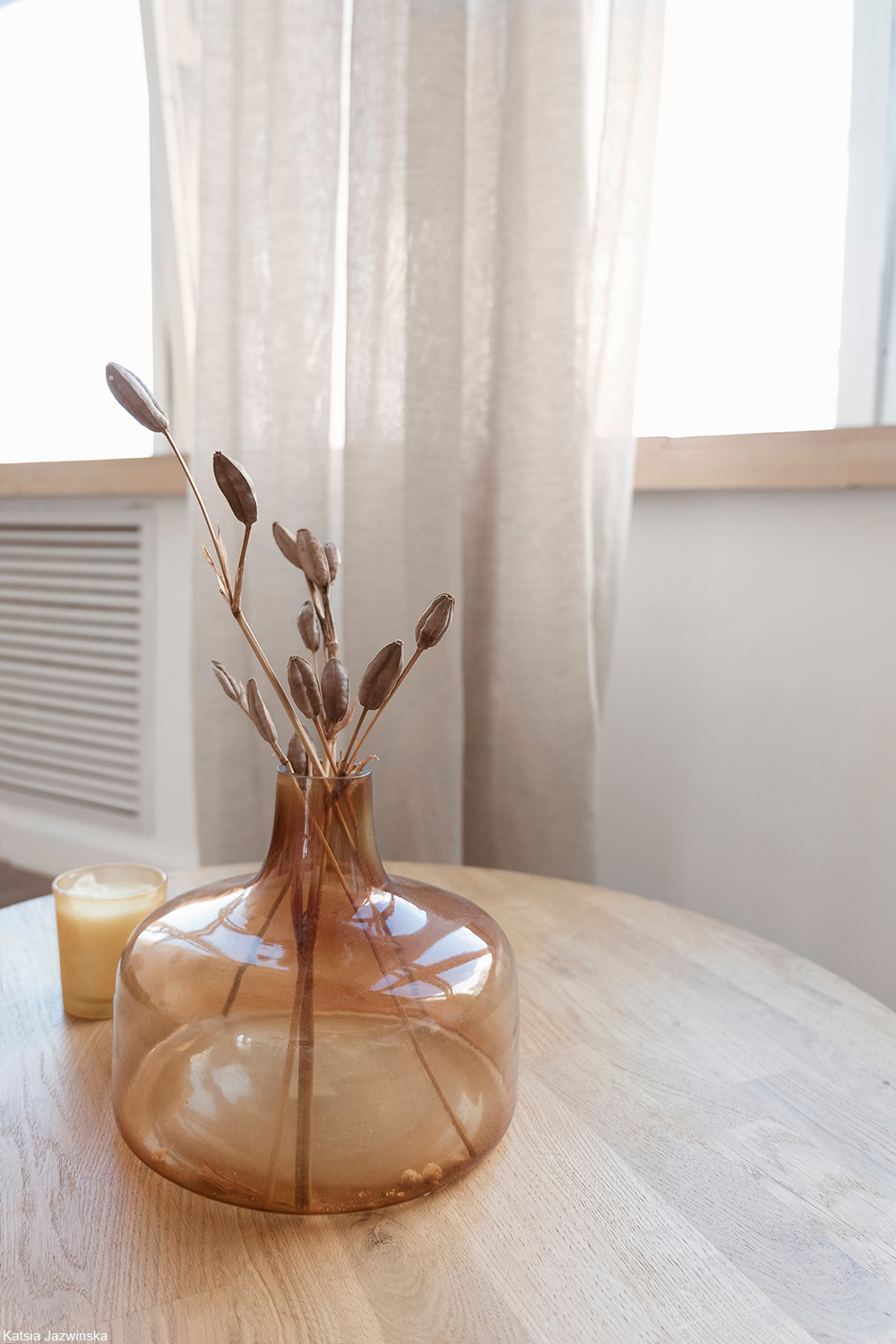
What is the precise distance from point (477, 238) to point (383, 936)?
41.8 inches

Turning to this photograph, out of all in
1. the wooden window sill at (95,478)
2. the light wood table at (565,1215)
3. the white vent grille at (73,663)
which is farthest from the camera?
the white vent grille at (73,663)

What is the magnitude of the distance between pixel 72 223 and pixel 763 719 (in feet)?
6.23

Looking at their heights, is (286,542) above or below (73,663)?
above

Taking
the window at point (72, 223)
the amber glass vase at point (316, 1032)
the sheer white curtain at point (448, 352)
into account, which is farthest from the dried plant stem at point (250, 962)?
the window at point (72, 223)

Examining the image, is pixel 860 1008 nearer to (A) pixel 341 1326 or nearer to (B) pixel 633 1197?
(B) pixel 633 1197

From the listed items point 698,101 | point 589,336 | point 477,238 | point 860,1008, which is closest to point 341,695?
point 860,1008

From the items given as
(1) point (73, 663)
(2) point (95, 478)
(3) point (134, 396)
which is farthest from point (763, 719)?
(1) point (73, 663)

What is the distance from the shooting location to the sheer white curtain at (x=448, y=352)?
1216 millimetres

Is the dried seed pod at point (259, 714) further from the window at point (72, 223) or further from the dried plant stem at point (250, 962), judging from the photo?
the window at point (72, 223)

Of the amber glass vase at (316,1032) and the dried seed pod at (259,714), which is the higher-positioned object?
the dried seed pod at (259,714)

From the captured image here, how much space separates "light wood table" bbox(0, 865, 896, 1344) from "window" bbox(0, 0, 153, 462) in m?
1.80

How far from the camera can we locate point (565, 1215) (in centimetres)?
49

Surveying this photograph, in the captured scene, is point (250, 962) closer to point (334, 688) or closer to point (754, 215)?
point (334, 688)

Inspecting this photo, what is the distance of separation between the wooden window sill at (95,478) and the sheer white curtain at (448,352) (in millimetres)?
513
